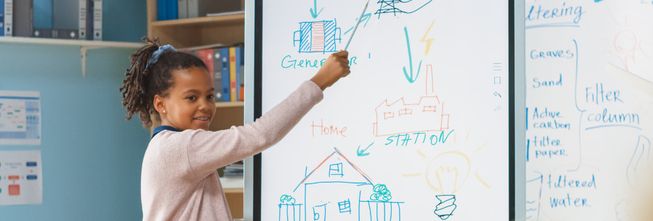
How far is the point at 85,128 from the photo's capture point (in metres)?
3.74

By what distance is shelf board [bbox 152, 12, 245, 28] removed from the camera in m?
3.45

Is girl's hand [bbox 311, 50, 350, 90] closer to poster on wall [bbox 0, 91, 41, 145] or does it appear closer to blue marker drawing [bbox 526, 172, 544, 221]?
blue marker drawing [bbox 526, 172, 544, 221]

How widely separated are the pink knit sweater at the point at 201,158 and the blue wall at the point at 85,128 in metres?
1.90

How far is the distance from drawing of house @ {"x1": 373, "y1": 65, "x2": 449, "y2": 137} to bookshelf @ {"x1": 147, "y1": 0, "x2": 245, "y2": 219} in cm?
156

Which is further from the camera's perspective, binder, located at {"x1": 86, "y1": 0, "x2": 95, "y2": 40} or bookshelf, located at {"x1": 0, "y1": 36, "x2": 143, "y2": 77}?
binder, located at {"x1": 86, "y1": 0, "x2": 95, "y2": 40}

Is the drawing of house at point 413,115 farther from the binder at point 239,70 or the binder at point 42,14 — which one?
the binder at point 42,14

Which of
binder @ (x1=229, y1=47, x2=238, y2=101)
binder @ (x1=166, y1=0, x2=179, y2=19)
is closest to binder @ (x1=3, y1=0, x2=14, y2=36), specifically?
binder @ (x1=166, y1=0, x2=179, y2=19)

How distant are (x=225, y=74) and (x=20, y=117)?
89 cm

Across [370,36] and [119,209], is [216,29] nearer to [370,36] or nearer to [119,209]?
[119,209]

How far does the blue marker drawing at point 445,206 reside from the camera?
196cm

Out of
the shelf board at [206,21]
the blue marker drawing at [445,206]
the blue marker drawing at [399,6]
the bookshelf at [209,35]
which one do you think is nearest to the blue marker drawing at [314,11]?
the blue marker drawing at [399,6]

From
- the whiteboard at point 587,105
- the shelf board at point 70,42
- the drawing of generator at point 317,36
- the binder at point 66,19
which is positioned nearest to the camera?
the drawing of generator at point 317,36

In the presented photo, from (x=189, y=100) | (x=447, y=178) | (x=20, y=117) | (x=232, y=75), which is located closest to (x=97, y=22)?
(x=20, y=117)

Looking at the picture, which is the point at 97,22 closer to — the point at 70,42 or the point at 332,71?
the point at 70,42
